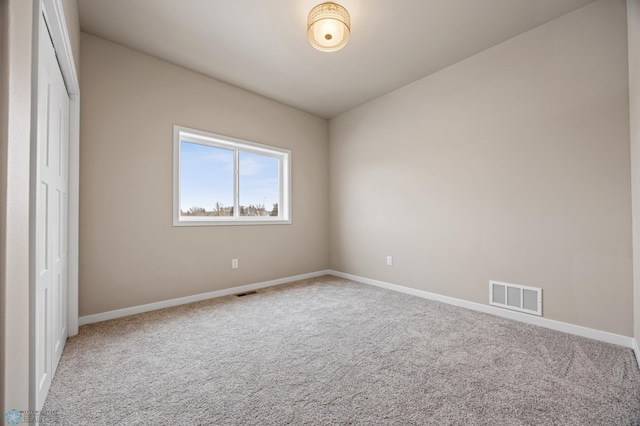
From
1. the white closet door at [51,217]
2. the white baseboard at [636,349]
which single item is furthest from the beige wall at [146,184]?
the white baseboard at [636,349]

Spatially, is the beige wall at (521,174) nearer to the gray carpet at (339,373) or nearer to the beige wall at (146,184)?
the gray carpet at (339,373)

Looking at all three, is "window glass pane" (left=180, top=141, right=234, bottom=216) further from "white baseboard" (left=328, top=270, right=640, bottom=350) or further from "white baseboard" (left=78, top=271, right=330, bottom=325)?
"white baseboard" (left=328, top=270, right=640, bottom=350)

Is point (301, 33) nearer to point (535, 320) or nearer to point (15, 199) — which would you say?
point (15, 199)

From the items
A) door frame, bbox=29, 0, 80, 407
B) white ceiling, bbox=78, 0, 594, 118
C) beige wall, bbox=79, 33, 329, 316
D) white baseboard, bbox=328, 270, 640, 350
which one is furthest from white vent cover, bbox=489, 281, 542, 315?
door frame, bbox=29, 0, 80, 407

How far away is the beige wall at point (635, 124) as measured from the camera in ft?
5.95

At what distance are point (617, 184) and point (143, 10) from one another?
402 cm

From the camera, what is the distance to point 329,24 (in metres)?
2.13

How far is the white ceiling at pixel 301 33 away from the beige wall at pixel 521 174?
0.28 metres

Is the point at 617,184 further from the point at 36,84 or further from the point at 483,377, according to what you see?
the point at 36,84

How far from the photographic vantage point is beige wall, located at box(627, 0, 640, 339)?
181 cm

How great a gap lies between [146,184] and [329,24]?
2341 millimetres

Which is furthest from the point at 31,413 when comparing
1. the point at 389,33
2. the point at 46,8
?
the point at 389,33

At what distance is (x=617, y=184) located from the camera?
210 centimetres

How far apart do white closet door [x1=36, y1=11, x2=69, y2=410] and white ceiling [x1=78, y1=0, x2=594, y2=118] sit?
3.11ft
